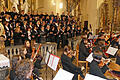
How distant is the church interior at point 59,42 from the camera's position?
3.71 meters

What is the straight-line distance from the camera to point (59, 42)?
10828 millimetres

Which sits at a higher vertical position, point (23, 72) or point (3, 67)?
point (23, 72)

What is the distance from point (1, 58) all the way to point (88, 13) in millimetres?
11582

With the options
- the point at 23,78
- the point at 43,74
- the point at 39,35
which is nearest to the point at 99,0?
the point at 39,35

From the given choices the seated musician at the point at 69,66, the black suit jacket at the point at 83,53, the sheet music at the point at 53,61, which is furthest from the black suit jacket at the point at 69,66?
the black suit jacket at the point at 83,53

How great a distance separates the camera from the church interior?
3.71m

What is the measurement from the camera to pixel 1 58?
391cm

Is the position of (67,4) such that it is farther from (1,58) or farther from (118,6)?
(1,58)

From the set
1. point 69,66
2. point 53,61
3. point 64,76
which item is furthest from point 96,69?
point 53,61

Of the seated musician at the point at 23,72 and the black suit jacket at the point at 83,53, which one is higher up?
the seated musician at the point at 23,72

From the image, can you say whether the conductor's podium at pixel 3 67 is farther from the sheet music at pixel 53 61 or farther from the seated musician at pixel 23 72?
the seated musician at pixel 23 72

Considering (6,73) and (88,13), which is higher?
(88,13)

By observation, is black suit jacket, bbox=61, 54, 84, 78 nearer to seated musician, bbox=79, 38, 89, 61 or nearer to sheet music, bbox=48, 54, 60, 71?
sheet music, bbox=48, 54, 60, 71

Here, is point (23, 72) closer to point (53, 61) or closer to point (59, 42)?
point (53, 61)
